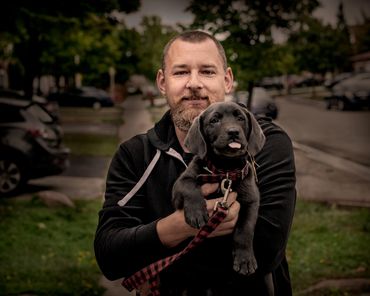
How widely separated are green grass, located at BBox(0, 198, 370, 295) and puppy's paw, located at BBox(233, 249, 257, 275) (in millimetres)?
4036

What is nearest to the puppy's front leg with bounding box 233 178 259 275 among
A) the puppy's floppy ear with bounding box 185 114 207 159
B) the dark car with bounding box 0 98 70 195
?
the puppy's floppy ear with bounding box 185 114 207 159

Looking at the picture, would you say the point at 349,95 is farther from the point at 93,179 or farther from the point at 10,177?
the point at 10,177

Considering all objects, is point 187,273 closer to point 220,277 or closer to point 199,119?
point 220,277

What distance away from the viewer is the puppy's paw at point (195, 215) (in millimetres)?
2357

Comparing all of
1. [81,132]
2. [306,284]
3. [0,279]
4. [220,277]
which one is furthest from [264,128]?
[81,132]

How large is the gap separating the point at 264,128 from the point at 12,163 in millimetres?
9626

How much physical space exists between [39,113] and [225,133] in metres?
10.3

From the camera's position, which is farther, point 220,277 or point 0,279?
point 0,279

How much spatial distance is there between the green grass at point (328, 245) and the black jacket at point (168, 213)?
3.95 m

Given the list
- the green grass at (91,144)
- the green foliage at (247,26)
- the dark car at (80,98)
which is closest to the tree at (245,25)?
the green foliage at (247,26)

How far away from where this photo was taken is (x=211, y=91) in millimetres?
2801

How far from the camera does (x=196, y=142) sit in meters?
2.53

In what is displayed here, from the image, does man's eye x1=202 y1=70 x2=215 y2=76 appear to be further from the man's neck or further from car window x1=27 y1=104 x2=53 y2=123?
car window x1=27 y1=104 x2=53 y2=123

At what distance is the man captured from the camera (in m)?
2.38
